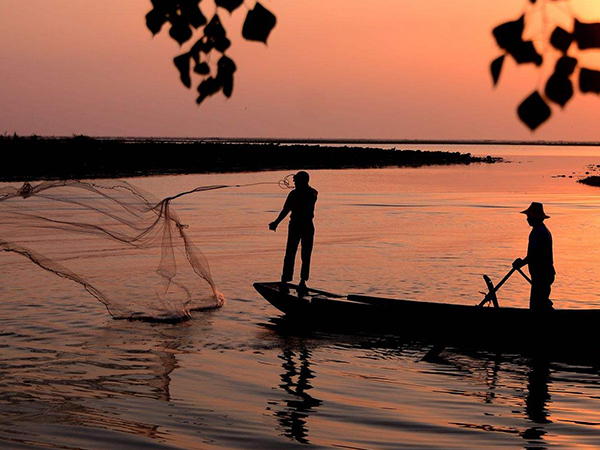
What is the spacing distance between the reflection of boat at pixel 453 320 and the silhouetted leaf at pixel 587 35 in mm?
10694

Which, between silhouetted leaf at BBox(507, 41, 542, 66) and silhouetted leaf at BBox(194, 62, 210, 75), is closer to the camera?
silhouetted leaf at BBox(507, 41, 542, 66)

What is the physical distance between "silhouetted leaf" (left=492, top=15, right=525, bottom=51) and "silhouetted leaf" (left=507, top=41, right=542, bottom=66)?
14mm

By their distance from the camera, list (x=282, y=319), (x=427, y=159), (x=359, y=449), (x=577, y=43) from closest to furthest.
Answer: (x=577, y=43) < (x=359, y=449) < (x=282, y=319) < (x=427, y=159)

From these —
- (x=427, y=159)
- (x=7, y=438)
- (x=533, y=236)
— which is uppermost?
(x=427, y=159)

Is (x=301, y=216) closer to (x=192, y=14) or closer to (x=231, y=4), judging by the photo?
(x=192, y=14)

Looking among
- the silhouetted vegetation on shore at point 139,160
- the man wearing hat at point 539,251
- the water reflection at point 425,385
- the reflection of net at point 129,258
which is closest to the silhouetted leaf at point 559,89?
the water reflection at point 425,385

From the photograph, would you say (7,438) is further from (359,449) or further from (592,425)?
(592,425)

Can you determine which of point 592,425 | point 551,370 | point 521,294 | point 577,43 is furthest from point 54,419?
point 521,294

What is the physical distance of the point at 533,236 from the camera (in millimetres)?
13602

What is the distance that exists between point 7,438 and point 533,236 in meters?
7.48

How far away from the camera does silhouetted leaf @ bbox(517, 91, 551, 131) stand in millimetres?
3539

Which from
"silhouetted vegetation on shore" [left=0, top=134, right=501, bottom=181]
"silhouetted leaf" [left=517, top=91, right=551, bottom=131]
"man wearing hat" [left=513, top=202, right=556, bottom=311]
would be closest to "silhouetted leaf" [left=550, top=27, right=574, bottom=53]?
"silhouetted leaf" [left=517, top=91, right=551, bottom=131]

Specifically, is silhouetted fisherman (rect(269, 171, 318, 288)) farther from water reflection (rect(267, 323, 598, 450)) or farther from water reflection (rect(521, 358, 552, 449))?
water reflection (rect(521, 358, 552, 449))

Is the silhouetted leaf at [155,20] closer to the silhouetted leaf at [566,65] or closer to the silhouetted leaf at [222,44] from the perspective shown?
the silhouetted leaf at [222,44]
